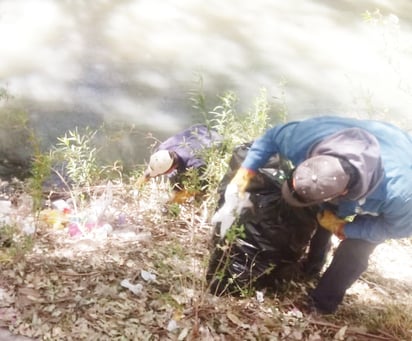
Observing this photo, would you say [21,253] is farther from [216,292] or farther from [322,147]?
[322,147]

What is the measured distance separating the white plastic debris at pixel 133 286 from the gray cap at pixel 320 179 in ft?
2.67

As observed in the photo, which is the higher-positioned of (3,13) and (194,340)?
(194,340)

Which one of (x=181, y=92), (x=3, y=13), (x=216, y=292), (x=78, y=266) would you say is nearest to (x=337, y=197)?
(x=216, y=292)

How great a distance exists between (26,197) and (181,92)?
6.23ft

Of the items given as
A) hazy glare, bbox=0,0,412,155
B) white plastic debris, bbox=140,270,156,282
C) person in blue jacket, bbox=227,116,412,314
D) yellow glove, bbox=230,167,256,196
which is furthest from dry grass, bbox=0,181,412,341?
hazy glare, bbox=0,0,412,155

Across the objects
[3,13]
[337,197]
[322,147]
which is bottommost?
[3,13]

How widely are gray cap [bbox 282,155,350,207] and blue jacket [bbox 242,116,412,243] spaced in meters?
0.10

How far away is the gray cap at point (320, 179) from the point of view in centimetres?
212

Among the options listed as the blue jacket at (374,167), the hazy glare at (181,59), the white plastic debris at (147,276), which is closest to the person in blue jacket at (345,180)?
the blue jacket at (374,167)

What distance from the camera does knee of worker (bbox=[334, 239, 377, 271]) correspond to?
100 inches

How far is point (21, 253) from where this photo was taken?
251 centimetres

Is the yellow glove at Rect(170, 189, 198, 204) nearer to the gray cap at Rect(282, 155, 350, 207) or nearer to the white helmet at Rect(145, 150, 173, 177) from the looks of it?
the white helmet at Rect(145, 150, 173, 177)

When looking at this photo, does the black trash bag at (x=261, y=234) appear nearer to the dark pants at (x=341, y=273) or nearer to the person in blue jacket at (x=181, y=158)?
the dark pants at (x=341, y=273)

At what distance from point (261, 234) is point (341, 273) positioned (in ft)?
1.26
